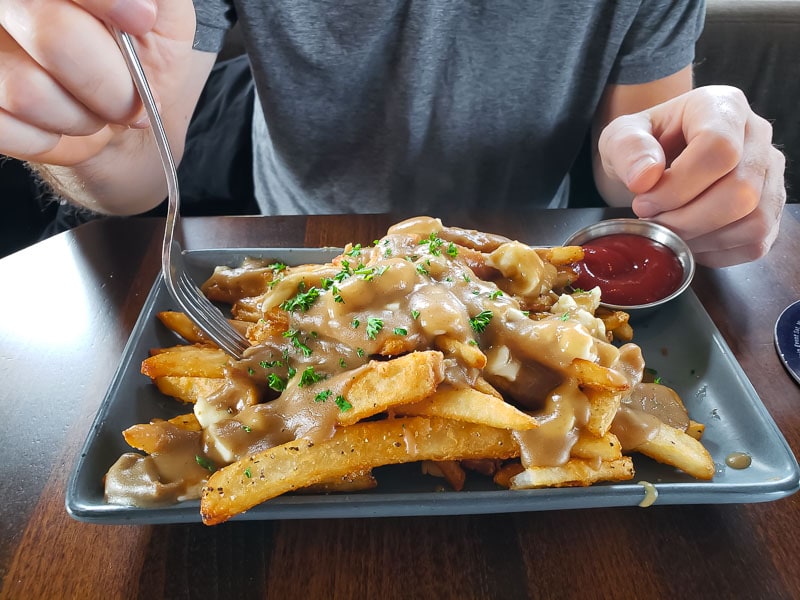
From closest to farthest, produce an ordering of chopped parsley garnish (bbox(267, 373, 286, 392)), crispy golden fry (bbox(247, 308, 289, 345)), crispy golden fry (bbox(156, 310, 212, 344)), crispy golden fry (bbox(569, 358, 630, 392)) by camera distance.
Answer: crispy golden fry (bbox(569, 358, 630, 392)) → chopped parsley garnish (bbox(267, 373, 286, 392)) → crispy golden fry (bbox(247, 308, 289, 345)) → crispy golden fry (bbox(156, 310, 212, 344))

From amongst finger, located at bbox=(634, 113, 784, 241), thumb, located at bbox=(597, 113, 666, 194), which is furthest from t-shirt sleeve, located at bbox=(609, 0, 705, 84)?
finger, located at bbox=(634, 113, 784, 241)

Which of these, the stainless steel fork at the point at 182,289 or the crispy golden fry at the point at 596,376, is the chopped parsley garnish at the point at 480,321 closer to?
the crispy golden fry at the point at 596,376

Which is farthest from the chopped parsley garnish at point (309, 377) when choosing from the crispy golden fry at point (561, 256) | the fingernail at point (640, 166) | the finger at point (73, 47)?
the fingernail at point (640, 166)

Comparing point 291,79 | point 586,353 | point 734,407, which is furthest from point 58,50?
point 734,407

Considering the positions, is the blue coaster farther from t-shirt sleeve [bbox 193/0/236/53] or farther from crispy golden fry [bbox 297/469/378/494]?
t-shirt sleeve [bbox 193/0/236/53]

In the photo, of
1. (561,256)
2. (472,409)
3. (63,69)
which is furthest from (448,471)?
(63,69)

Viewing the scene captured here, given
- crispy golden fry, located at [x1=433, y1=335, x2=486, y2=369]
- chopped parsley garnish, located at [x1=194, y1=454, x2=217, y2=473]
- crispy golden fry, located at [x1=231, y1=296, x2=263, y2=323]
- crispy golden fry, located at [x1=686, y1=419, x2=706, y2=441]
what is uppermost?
crispy golden fry, located at [x1=433, y1=335, x2=486, y2=369]
